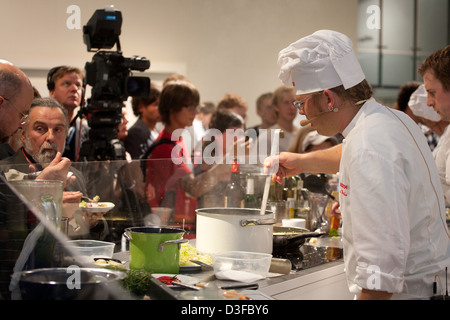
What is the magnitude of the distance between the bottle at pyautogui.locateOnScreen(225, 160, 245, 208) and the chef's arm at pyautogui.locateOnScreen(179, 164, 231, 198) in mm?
96

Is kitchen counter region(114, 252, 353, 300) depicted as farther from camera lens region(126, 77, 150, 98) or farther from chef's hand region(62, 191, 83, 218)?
camera lens region(126, 77, 150, 98)

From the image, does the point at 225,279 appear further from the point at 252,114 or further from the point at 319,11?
the point at 252,114

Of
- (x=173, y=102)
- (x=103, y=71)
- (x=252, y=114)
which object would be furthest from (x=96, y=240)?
(x=252, y=114)

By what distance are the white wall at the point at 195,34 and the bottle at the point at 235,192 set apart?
2.44 ft

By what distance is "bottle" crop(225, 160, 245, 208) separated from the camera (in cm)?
226

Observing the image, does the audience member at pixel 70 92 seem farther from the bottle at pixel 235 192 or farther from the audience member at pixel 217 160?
the bottle at pixel 235 192

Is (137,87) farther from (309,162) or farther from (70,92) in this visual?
(309,162)

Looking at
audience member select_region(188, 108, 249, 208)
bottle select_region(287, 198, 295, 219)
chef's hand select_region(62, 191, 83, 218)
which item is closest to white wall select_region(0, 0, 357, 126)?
audience member select_region(188, 108, 249, 208)

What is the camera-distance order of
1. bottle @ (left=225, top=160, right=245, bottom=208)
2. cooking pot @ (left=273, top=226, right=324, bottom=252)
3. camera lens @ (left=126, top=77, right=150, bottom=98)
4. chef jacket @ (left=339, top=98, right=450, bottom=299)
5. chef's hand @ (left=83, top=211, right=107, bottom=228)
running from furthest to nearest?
camera lens @ (left=126, top=77, right=150, bottom=98), bottle @ (left=225, top=160, right=245, bottom=208), cooking pot @ (left=273, top=226, right=324, bottom=252), chef's hand @ (left=83, top=211, right=107, bottom=228), chef jacket @ (left=339, top=98, right=450, bottom=299)

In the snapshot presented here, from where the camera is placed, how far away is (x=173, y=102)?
10.4 feet

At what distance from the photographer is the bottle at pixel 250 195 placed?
2.21 meters

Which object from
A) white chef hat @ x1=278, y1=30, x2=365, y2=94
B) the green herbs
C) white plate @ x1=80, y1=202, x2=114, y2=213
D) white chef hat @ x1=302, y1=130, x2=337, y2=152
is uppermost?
white chef hat @ x1=278, y1=30, x2=365, y2=94

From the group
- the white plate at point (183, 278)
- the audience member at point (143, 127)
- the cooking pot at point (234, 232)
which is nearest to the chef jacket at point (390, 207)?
the cooking pot at point (234, 232)

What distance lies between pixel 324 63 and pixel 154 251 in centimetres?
70
